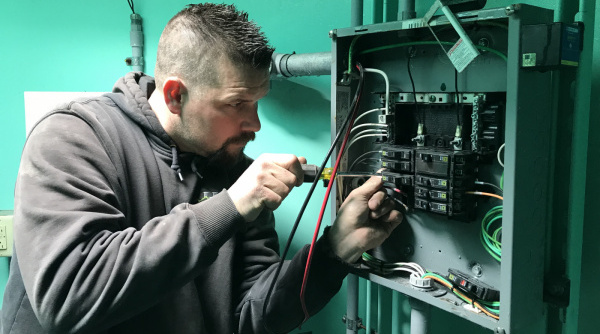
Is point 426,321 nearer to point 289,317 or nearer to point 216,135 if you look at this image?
point 289,317

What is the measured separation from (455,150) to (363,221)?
26 cm

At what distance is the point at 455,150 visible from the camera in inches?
38.6

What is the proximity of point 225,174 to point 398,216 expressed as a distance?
0.50 metres

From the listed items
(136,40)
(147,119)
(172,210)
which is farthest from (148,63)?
(172,210)

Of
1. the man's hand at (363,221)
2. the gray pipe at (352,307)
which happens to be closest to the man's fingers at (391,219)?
the man's hand at (363,221)

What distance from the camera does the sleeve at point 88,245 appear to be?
33.1 inches

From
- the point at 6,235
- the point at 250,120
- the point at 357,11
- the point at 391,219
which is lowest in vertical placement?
the point at 6,235

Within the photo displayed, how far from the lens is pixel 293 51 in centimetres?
163

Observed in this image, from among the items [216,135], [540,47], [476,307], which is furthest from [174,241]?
[540,47]

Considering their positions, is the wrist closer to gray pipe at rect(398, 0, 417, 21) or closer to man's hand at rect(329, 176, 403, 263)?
man's hand at rect(329, 176, 403, 263)

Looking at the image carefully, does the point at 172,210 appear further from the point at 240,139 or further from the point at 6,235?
the point at 6,235

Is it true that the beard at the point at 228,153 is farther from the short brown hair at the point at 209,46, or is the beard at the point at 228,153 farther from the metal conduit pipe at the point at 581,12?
the metal conduit pipe at the point at 581,12

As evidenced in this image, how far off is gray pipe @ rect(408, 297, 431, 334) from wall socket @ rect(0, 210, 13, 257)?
1549 mm

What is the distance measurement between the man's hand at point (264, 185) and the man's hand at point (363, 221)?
157mm
